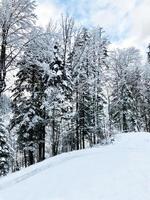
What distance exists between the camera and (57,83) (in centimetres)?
2614

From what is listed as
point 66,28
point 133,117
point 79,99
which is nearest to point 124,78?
point 133,117

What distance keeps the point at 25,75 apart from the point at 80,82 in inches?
239

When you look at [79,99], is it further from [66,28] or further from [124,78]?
[124,78]

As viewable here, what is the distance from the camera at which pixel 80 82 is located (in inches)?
1248

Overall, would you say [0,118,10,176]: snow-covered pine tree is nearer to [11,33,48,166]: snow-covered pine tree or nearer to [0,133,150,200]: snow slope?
[11,33,48,166]: snow-covered pine tree

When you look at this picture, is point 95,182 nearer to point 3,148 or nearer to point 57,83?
point 57,83

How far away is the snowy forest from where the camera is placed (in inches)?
723

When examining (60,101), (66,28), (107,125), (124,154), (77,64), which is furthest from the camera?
(107,125)

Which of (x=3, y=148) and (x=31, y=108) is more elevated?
(x=31, y=108)

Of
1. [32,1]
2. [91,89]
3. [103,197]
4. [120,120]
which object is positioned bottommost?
[103,197]

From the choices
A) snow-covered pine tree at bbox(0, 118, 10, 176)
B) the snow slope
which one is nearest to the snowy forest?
snow-covered pine tree at bbox(0, 118, 10, 176)

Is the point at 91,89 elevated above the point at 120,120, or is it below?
above

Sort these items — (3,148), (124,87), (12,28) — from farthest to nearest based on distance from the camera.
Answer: (124,87) → (3,148) → (12,28)

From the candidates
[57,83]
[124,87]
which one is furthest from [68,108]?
[124,87]
